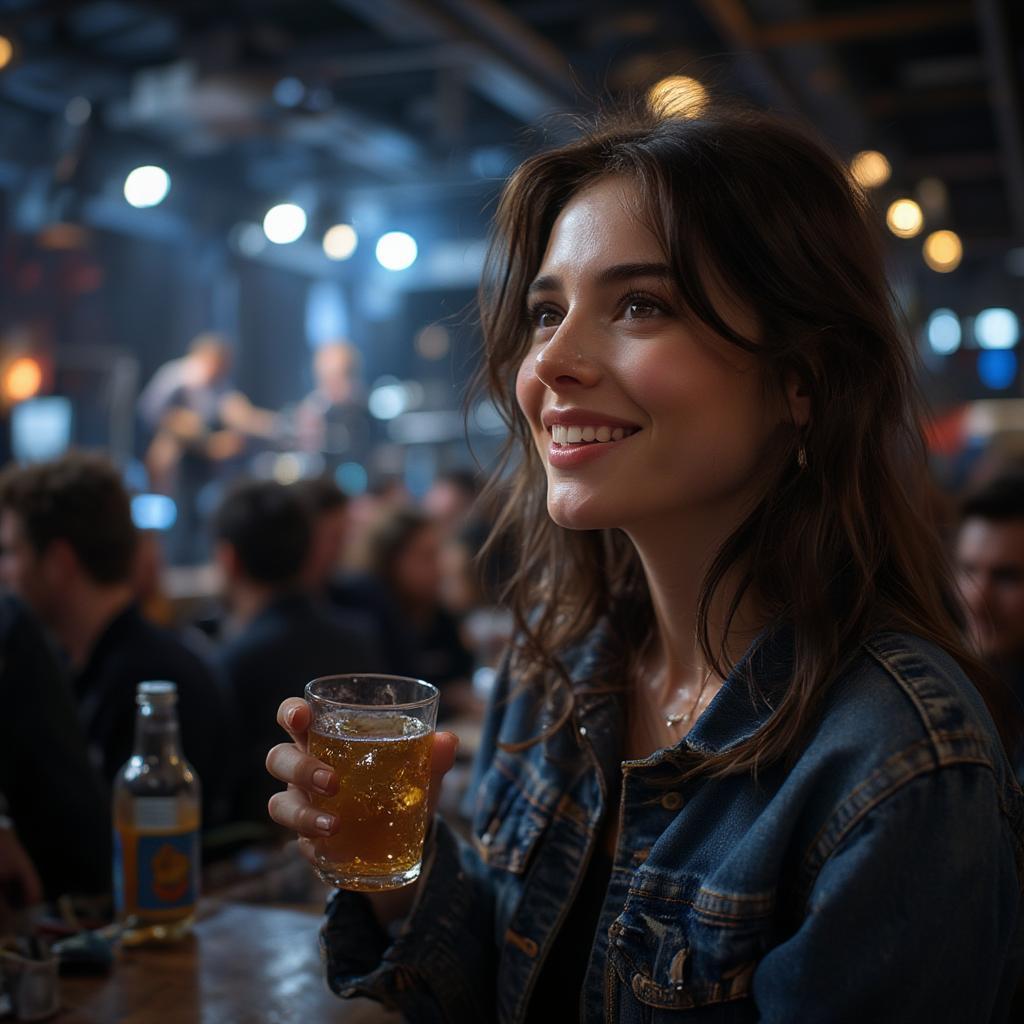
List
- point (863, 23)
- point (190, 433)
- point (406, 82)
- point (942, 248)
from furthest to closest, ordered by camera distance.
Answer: point (190, 433), point (406, 82), point (942, 248), point (863, 23)

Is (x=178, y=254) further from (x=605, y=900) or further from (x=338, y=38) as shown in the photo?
(x=605, y=900)

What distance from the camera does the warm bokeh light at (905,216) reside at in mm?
6719

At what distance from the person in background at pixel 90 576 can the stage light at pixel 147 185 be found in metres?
4.67

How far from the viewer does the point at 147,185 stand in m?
6.80

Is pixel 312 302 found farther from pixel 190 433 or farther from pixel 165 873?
pixel 165 873

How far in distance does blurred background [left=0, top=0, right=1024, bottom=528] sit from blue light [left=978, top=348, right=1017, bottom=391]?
22mm

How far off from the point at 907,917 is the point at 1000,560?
1821 millimetres

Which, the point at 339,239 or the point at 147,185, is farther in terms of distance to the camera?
the point at 339,239

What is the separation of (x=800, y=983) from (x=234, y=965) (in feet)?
2.41

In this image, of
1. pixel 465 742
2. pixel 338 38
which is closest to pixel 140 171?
pixel 338 38

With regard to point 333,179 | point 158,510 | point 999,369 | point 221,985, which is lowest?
point 221,985

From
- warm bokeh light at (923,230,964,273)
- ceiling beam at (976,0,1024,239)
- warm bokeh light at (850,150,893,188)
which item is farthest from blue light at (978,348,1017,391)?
warm bokeh light at (850,150,893,188)

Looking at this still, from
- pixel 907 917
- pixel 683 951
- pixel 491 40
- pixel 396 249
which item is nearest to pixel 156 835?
pixel 683 951

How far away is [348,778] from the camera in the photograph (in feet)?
3.51
